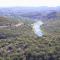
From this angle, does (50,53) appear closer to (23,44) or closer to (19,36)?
(23,44)

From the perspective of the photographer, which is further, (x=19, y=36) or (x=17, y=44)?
(x=19, y=36)

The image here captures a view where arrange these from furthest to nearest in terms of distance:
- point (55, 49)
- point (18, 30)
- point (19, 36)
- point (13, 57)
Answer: point (18, 30) < point (19, 36) < point (55, 49) < point (13, 57)

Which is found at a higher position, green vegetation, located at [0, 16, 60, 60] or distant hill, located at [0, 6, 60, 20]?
distant hill, located at [0, 6, 60, 20]

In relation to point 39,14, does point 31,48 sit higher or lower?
lower

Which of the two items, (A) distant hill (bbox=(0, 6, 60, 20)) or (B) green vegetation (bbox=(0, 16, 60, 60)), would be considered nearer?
(B) green vegetation (bbox=(0, 16, 60, 60))

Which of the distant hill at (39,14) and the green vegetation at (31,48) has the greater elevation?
the distant hill at (39,14)

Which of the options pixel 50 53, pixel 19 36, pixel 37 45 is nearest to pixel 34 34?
pixel 19 36

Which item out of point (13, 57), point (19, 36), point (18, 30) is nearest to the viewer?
point (13, 57)

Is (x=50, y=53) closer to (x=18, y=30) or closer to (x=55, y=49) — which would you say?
(x=55, y=49)

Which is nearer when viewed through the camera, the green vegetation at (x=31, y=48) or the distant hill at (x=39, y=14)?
the green vegetation at (x=31, y=48)

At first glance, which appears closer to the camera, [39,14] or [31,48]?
[31,48]
